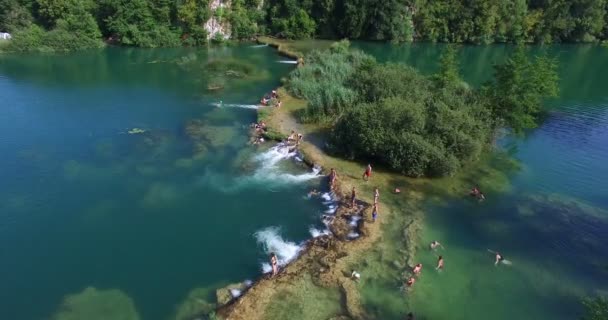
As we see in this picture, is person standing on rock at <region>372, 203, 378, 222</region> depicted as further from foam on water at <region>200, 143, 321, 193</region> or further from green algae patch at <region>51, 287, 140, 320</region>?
green algae patch at <region>51, 287, 140, 320</region>

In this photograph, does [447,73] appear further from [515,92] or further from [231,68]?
[231,68]

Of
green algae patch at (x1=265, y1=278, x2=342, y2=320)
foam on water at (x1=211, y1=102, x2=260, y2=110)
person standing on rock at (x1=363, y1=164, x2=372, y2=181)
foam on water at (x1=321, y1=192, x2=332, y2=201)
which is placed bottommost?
green algae patch at (x1=265, y1=278, x2=342, y2=320)

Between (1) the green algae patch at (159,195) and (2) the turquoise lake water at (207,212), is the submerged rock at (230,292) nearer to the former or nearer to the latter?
(2) the turquoise lake water at (207,212)

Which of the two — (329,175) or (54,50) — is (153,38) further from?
(329,175)

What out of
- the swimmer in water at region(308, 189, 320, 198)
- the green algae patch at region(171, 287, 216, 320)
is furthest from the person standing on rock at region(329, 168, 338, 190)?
the green algae patch at region(171, 287, 216, 320)

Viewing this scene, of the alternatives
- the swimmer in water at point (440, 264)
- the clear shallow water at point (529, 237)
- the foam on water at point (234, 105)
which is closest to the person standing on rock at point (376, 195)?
the clear shallow water at point (529, 237)

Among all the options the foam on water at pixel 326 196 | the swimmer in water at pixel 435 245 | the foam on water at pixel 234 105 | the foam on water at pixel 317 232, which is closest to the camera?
the swimmer in water at pixel 435 245
